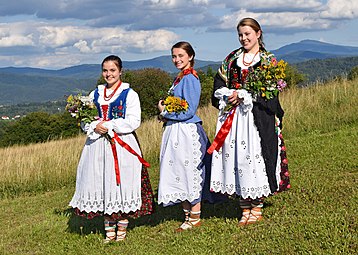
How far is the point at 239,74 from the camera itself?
233 inches

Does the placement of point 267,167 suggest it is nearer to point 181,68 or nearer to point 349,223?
point 349,223

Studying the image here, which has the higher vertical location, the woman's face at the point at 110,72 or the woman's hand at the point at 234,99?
the woman's face at the point at 110,72

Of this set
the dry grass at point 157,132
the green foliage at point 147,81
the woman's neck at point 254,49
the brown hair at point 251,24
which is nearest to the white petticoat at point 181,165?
the woman's neck at point 254,49

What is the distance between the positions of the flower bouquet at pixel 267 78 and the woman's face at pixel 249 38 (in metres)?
0.15

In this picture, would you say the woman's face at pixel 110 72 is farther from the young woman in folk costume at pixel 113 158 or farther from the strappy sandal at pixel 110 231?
the strappy sandal at pixel 110 231

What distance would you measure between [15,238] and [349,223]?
448 cm

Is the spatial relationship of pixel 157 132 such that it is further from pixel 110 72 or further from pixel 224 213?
pixel 110 72

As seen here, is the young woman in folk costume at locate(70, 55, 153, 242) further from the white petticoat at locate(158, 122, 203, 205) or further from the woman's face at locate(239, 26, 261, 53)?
the woman's face at locate(239, 26, 261, 53)

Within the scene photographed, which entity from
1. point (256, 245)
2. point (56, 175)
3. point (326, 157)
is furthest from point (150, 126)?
point (256, 245)

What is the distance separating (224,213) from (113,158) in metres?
1.70

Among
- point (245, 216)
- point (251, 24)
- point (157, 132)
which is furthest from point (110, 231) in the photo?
point (157, 132)

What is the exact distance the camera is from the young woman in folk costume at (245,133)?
583cm

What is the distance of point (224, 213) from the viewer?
6898mm

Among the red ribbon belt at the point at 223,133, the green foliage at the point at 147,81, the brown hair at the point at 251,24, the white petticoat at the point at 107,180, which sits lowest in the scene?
the green foliage at the point at 147,81
